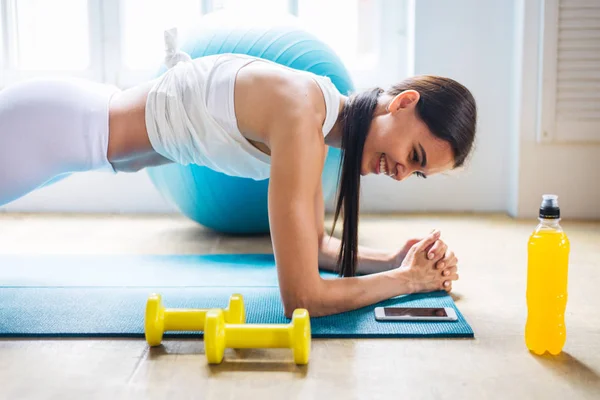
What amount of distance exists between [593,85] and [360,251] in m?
1.67

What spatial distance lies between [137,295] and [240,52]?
0.94 metres

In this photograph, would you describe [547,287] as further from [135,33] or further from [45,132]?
[135,33]

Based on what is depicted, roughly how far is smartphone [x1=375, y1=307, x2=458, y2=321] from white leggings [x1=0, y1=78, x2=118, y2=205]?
2.49ft

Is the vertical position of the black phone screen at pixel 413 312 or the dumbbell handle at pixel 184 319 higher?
the dumbbell handle at pixel 184 319

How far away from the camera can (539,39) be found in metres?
3.12

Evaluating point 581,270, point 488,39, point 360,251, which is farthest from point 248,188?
point 488,39

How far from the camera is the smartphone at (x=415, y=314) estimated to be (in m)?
1.58

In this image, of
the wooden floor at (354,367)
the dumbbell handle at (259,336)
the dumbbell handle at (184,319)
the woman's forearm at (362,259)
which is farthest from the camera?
the woman's forearm at (362,259)

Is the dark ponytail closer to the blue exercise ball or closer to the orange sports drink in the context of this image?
the orange sports drink

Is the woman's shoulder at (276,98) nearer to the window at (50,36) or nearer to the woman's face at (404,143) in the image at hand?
the woman's face at (404,143)

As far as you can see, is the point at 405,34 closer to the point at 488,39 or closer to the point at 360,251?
the point at 488,39

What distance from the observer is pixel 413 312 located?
163 centimetres

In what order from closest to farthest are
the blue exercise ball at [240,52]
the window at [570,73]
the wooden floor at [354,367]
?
1. the wooden floor at [354,367]
2. the blue exercise ball at [240,52]
3. the window at [570,73]

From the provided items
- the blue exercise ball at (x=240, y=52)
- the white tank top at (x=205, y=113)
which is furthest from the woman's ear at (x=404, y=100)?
the blue exercise ball at (x=240, y=52)
